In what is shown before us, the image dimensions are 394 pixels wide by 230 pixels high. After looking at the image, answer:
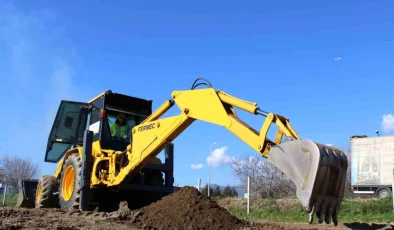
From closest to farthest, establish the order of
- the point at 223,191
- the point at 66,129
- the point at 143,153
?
1. the point at 143,153
2. the point at 66,129
3. the point at 223,191

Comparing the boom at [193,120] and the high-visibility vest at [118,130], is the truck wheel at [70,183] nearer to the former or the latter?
the boom at [193,120]

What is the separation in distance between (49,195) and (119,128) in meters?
2.52

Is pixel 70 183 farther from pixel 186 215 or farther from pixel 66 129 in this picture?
pixel 186 215

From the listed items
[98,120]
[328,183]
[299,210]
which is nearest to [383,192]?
[299,210]

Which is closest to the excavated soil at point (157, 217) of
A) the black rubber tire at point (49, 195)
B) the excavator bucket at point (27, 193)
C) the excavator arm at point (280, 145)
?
the excavator arm at point (280, 145)

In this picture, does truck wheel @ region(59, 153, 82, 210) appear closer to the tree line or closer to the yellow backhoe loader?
the yellow backhoe loader

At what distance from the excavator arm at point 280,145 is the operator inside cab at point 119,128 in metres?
1.77

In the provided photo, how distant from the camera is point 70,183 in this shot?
449 inches

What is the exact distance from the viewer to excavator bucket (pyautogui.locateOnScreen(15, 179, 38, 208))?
523 inches

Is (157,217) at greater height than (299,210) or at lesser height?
greater

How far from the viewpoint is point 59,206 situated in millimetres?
11656

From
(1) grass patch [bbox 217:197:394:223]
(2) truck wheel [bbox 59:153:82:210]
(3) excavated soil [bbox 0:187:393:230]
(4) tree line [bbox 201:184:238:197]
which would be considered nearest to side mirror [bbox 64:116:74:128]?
(2) truck wheel [bbox 59:153:82:210]

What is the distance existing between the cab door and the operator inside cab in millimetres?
1010

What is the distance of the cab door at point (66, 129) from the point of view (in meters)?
12.1
